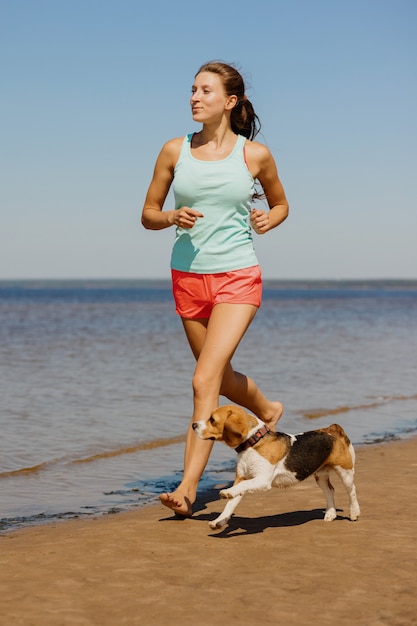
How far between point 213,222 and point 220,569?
1.99m

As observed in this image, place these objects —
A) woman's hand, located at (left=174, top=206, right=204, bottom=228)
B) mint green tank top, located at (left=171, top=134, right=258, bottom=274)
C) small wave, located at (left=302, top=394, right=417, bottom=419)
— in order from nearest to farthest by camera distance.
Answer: woman's hand, located at (left=174, top=206, right=204, bottom=228)
mint green tank top, located at (left=171, top=134, right=258, bottom=274)
small wave, located at (left=302, top=394, right=417, bottom=419)

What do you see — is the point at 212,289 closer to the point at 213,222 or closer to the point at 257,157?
the point at 213,222

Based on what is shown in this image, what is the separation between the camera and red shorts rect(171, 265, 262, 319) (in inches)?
215

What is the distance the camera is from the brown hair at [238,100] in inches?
218

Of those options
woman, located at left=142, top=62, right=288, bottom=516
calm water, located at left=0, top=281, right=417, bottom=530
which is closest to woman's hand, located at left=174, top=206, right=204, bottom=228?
woman, located at left=142, top=62, right=288, bottom=516

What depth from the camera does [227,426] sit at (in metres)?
5.11

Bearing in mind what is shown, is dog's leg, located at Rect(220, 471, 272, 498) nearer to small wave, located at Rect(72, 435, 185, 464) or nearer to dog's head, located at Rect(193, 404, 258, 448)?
dog's head, located at Rect(193, 404, 258, 448)

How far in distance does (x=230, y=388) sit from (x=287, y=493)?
1.23 metres

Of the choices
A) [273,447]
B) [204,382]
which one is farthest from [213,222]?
[273,447]

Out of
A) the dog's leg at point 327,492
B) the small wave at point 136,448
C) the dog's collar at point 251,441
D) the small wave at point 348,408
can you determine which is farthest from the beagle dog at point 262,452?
the small wave at point 348,408

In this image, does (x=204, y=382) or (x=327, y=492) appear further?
(x=327, y=492)

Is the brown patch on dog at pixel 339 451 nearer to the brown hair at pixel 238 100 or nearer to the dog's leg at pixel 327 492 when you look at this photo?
the dog's leg at pixel 327 492

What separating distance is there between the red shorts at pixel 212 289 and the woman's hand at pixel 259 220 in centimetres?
23

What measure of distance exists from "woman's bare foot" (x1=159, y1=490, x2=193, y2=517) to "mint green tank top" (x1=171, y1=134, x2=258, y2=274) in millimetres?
1361
